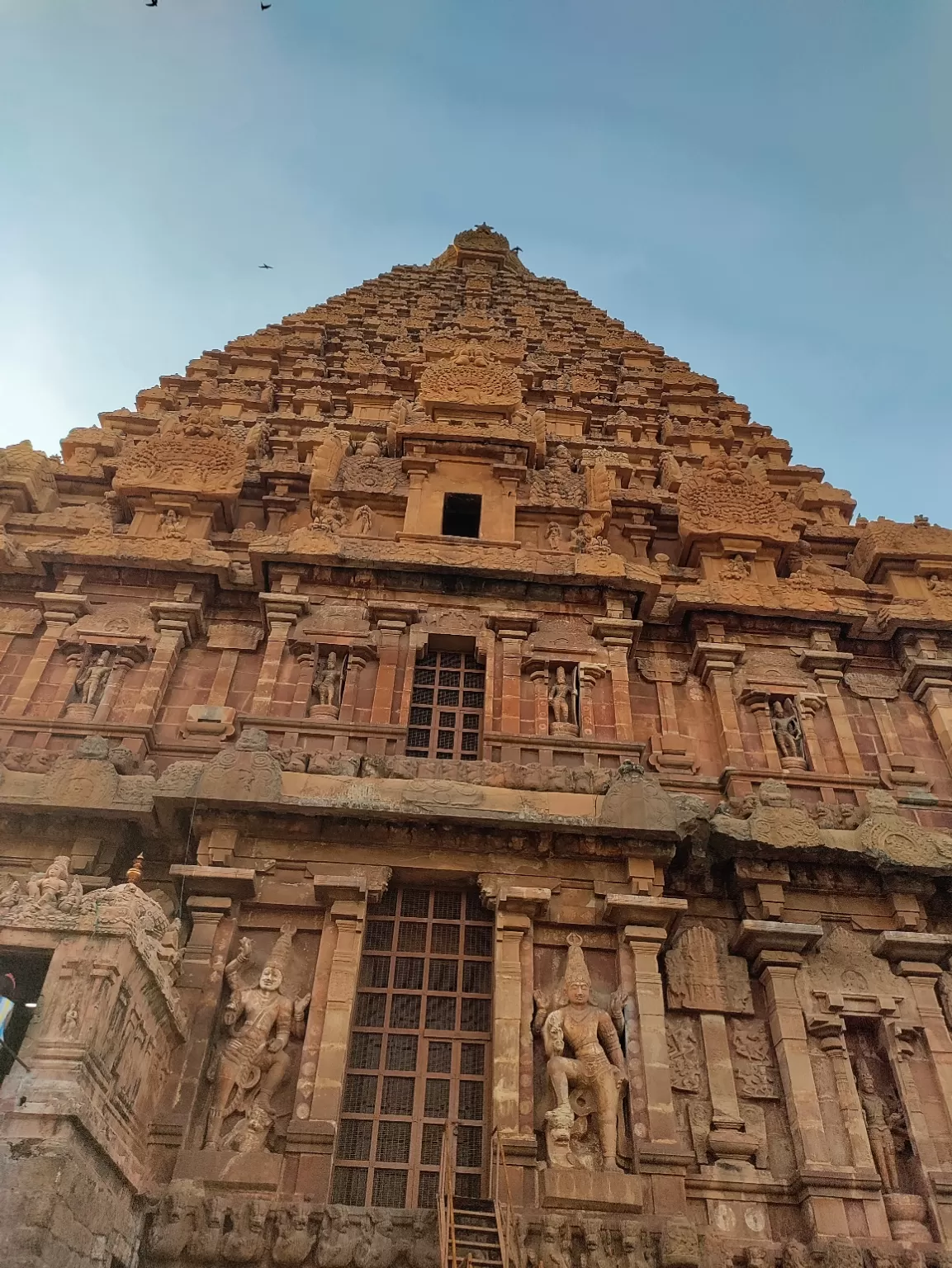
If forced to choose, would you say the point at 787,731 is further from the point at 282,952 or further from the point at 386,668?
the point at 282,952

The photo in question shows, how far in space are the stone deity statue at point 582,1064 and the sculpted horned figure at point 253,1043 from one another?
9.64 ft

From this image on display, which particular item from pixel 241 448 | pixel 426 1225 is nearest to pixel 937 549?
pixel 241 448

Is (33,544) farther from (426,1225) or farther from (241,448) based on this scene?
(426,1225)

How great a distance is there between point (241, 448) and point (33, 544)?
4.59 metres

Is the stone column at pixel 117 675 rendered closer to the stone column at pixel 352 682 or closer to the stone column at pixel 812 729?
the stone column at pixel 352 682

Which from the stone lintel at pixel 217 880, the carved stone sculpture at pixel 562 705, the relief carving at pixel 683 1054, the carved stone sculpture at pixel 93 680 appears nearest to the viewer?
the relief carving at pixel 683 1054

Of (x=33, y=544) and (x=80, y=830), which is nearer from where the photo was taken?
(x=80, y=830)

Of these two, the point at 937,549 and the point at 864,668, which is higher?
the point at 937,549

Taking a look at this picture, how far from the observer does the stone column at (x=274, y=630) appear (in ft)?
50.6

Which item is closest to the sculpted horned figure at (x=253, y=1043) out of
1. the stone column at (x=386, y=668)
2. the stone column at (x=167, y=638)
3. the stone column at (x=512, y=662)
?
the stone column at (x=386, y=668)

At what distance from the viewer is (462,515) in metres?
20.4

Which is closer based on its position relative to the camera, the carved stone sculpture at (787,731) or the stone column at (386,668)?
the stone column at (386,668)

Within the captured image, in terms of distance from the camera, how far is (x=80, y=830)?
1284 centimetres

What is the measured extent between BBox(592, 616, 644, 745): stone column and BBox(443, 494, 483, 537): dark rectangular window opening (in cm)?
415
